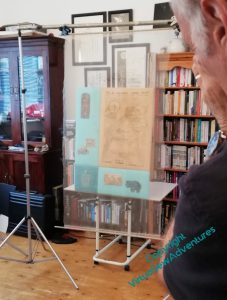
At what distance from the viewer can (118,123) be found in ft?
7.50

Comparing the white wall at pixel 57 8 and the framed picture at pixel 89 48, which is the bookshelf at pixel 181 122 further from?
the framed picture at pixel 89 48

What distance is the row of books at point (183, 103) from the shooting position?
2.93 meters

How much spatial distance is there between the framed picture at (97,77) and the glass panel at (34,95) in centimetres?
96

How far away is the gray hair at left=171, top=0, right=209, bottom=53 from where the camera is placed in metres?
0.41

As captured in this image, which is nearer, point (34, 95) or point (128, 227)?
point (128, 227)

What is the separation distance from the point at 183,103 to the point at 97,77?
0.96 metres

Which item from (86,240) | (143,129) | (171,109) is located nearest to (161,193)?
(143,129)

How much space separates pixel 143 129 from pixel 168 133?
0.90 meters

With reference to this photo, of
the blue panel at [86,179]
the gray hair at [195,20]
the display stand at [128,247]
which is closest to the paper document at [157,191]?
the display stand at [128,247]

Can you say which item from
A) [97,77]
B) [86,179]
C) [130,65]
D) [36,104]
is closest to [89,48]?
[97,77]

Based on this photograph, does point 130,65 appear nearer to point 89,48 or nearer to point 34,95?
point 89,48

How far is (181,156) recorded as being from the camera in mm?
3062

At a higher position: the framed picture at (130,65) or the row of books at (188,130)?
the framed picture at (130,65)

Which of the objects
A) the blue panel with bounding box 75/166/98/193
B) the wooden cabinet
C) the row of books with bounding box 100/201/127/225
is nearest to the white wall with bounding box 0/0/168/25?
the wooden cabinet
